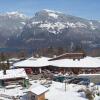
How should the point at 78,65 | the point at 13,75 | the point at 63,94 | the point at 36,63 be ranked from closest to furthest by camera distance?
the point at 63,94, the point at 13,75, the point at 78,65, the point at 36,63

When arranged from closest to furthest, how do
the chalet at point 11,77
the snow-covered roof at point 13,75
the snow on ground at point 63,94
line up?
the snow on ground at point 63,94
the chalet at point 11,77
the snow-covered roof at point 13,75

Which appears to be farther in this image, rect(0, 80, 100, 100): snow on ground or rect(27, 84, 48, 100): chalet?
rect(0, 80, 100, 100): snow on ground

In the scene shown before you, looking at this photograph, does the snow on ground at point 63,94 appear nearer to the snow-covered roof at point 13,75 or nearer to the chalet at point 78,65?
the snow-covered roof at point 13,75

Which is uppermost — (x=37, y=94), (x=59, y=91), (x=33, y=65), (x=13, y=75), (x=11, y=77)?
(x=33, y=65)

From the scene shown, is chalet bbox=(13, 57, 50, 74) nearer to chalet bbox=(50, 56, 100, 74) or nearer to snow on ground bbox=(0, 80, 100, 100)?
chalet bbox=(50, 56, 100, 74)

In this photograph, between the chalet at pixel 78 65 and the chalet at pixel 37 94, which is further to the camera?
the chalet at pixel 78 65

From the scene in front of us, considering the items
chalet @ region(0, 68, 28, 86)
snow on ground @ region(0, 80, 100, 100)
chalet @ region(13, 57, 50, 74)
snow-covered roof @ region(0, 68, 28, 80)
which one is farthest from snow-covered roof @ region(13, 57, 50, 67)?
snow on ground @ region(0, 80, 100, 100)

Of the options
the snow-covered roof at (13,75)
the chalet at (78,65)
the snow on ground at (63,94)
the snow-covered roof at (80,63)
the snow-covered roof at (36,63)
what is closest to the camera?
the snow on ground at (63,94)

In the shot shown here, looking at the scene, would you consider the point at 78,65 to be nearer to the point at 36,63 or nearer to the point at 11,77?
the point at 36,63

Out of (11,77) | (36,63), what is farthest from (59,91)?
(36,63)

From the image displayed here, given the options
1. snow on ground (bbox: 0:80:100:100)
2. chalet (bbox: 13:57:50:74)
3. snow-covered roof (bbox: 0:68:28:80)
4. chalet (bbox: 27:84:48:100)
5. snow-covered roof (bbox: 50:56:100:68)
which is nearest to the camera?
chalet (bbox: 27:84:48:100)

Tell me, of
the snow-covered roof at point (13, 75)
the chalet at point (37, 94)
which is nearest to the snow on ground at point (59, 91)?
the chalet at point (37, 94)

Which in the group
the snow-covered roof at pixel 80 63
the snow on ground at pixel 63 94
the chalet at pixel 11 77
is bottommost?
the snow on ground at pixel 63 94

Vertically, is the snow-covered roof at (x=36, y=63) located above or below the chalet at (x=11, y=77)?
above
